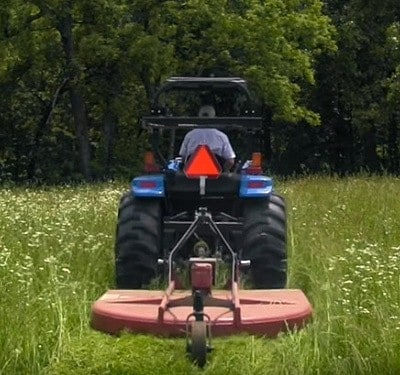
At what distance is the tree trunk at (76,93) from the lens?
1156 inches

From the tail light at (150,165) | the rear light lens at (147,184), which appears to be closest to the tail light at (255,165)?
the tail light at (150,165)

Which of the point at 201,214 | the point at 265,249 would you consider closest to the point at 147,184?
the point at 201,214

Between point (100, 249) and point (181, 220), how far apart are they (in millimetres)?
802

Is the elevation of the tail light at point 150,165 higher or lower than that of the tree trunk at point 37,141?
higher

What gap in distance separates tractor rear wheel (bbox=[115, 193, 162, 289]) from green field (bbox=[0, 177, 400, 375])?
8.4 inches

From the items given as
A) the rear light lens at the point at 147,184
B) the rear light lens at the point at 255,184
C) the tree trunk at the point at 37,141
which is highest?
the rear light lens at the point at 255,184

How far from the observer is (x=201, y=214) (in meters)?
7.23

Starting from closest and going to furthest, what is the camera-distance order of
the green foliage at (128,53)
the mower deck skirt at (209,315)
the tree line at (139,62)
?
the mower deck skirt at (209,315) < the green foliage at (128,53) < the tree line at (139,62)

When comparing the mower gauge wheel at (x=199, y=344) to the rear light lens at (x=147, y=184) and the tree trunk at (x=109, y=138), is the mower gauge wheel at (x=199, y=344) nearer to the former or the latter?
the rear light lens at (x=147, y=184)

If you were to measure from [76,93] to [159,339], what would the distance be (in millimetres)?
24694

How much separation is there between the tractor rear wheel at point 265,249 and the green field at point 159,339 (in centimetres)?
29

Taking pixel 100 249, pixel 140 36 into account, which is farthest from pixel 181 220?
pixel 140 36

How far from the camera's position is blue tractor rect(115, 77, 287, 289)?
301 inches

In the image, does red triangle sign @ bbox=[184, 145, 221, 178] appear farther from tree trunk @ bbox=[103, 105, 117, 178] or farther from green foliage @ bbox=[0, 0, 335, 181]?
tree trunk @ bbox=[103, 105, 117, 178]
